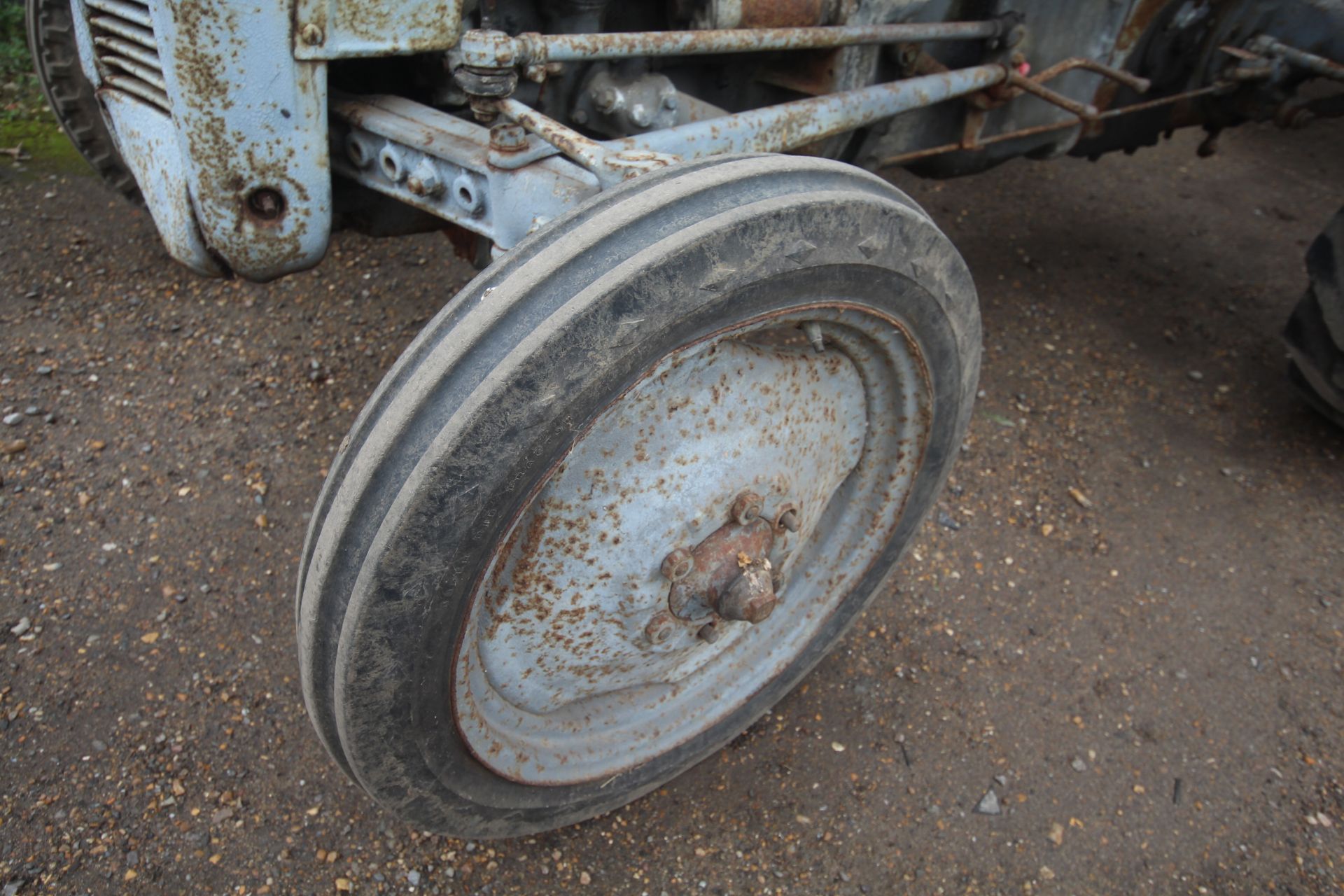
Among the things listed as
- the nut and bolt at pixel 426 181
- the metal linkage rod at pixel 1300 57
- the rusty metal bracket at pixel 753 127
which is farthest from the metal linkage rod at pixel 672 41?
the metal linkage rod at pixel 1300 57

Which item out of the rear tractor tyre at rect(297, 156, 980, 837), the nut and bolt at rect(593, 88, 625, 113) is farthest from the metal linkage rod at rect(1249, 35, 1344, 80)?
the nut and bolt at rect(593, 88, 625, 113)

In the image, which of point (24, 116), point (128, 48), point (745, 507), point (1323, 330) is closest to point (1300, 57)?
point (1323, 330)

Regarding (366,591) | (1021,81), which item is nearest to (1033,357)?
(1021,81)

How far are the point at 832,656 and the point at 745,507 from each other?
2.45 ft

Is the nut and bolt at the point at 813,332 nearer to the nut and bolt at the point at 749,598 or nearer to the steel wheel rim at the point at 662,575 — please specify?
the steel wheel rim at the point at 662,575

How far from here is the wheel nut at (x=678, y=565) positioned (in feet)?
4.62

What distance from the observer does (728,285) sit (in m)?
1.13

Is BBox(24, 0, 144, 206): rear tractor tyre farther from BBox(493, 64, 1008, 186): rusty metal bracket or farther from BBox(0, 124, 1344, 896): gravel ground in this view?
BBox(493, 64, 1008, 186): rusty metal bracket

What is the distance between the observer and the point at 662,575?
4.66ft

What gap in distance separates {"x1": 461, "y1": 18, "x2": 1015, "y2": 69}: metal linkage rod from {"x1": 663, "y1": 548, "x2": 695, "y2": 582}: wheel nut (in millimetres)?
741

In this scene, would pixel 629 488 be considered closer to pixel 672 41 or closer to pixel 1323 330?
pixel 672 41

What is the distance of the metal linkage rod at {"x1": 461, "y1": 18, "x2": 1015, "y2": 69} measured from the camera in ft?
4.40

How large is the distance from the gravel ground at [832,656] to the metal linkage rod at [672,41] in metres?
1.17

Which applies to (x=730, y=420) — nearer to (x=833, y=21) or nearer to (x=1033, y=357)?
(x=833, y=21)
